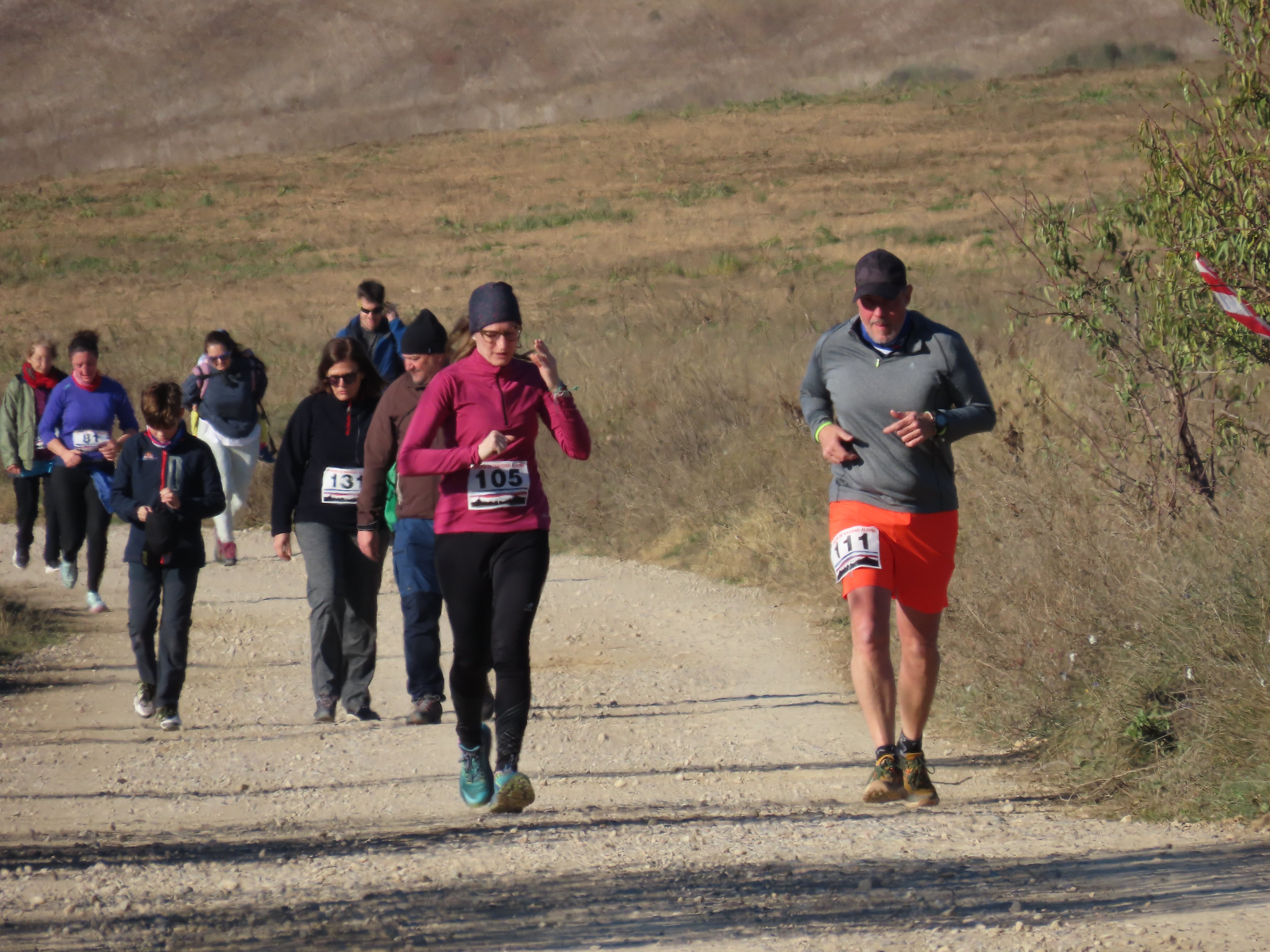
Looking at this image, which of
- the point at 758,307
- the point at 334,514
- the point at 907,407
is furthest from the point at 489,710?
the point at 758,307

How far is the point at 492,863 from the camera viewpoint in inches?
201

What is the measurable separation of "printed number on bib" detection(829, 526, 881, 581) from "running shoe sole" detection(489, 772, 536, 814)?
1.40 m

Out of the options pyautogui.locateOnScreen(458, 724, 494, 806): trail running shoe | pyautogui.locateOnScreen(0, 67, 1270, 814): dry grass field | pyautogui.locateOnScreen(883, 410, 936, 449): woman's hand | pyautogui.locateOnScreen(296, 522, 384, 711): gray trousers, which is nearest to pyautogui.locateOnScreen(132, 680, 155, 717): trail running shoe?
pyautogui.locateOnScreen(296, 522, 384, 711): gray trousers

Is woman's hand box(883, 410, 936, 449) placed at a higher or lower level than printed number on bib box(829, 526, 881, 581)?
higher

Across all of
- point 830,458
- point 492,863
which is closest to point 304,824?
point 492,863

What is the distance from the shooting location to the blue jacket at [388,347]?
10.2 meters

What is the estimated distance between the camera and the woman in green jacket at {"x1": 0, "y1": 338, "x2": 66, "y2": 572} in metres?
11.8

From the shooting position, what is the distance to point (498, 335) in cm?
584

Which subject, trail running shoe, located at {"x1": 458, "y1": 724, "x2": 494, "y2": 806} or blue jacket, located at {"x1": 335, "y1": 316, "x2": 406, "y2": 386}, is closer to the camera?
trail running shoe, located at {"x1": 458, "y1": 724, "x2": 494, "y2": 806}

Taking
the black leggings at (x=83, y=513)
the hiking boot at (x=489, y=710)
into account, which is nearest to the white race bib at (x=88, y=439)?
the black leggings at (x=83, y=513)

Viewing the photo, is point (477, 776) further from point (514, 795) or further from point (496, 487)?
point (496, 487)

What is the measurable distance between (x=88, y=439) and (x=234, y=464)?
1662 mm

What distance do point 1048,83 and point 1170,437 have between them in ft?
203

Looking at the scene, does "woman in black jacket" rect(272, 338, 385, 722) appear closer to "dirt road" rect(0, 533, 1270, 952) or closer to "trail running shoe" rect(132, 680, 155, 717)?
"dirt road" rect(0, 533, 1270, 952)
